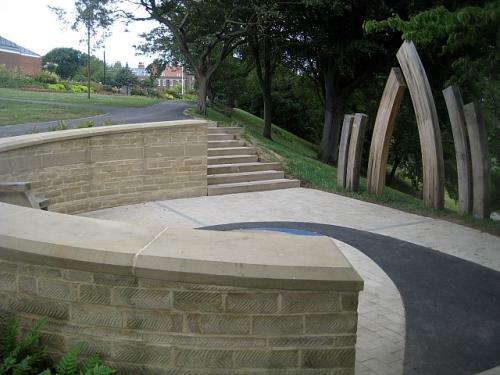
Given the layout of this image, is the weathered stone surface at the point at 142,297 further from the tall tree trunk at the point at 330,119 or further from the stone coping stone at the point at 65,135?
the tall tree trunk at the point at 330,119

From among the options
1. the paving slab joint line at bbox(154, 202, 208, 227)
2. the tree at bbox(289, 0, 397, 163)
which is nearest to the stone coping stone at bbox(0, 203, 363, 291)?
the paving slab joint line at bbox(154, 202, 208, 227)

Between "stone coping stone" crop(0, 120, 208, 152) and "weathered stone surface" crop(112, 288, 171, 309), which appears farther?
"stone coping stone" crop(0, 120, 208, 152)

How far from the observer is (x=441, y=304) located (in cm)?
525

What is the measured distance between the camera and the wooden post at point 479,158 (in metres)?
8.88

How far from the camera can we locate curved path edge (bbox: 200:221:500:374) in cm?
407

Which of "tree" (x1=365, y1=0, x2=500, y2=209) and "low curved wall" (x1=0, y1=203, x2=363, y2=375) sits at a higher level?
"tree" (x1=365, y1=0, x2=500, y2=209)

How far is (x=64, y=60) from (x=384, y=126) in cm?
6868

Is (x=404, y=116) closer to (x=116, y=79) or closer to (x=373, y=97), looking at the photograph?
(x=373, y=97)

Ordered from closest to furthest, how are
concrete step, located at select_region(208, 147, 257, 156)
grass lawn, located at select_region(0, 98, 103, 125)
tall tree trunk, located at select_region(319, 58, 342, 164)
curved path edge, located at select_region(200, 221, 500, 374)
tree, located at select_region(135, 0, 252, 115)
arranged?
1. curved path edge, located at select_region(200, 221, 500, 374)
2. concrete step, located at select_region(208, 147, 257, 156)
3. grass lawn, located at select_region(0, 98, 103, 125)
4. tree, located at select_region(135, 0, 252, 115)
5. tall tree trunk, located at select_region(319, 58, 342, 164)

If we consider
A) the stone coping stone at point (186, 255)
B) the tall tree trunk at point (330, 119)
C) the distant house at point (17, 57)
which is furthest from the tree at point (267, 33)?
the distant house at point (17, 57)

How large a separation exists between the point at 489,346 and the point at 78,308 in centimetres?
337

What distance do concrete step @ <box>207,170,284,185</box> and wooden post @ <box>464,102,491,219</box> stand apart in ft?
16.3

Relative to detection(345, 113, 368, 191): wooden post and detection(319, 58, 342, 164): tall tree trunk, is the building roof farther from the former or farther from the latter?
detection(345, 113, 368, 191): wooden post

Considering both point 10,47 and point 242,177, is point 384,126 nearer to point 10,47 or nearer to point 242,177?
point 242,177
